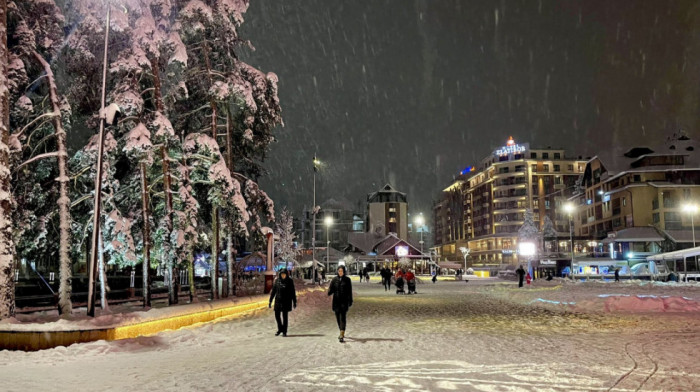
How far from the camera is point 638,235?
241 feet

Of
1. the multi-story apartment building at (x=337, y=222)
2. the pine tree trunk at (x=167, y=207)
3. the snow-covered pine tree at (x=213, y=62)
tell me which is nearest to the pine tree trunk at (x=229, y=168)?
the snow-covered pine tree at (x=213, y=62)

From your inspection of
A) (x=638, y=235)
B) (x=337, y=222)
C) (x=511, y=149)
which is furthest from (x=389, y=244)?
(x=511, y=149)

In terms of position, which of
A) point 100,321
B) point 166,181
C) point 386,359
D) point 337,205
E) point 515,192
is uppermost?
point 515,192

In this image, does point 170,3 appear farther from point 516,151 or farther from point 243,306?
point 516,151

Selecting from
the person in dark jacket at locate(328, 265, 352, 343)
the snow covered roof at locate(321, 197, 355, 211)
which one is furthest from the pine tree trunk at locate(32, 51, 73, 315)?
the snow covered roof at locate(321, 197, 355, 211)

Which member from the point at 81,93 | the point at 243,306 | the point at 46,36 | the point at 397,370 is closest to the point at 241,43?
the point at 81,93

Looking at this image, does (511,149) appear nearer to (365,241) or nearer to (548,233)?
(548,233)

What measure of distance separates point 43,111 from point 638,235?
245ft

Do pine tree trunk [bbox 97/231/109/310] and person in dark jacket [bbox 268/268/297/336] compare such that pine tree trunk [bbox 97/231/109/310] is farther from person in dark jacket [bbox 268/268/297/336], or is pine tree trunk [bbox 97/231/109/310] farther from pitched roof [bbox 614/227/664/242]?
pitched roof [bbox 614/227/664/242]

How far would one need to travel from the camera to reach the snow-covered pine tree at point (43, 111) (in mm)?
15383

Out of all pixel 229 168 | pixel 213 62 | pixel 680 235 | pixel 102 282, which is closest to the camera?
pixel 102 282

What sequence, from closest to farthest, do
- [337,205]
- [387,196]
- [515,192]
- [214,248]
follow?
[214,248] < [515,192] < [387,196] < [337,205]

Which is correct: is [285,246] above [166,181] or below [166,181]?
below

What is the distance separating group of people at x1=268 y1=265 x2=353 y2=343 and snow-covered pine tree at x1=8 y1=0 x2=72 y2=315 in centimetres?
624
